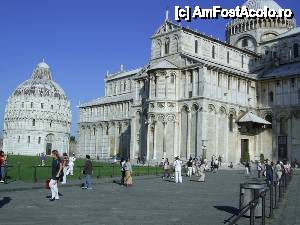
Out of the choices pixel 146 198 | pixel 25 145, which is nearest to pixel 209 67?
pixel 146 198

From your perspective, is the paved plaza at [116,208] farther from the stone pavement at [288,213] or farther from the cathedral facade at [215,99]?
the cathedral facade at [215,99]

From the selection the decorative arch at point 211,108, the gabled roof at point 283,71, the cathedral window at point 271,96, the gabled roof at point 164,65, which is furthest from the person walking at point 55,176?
the cathedral window at point 271,96

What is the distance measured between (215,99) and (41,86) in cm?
9555

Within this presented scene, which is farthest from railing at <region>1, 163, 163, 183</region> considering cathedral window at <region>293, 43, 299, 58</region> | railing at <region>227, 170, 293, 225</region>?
cathedral window at <region>293, 43, 299, 58</region>

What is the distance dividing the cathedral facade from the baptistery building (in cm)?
7559

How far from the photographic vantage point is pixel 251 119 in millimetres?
47031

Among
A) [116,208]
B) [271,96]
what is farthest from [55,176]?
[271,96]

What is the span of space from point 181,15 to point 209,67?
8.41 metres

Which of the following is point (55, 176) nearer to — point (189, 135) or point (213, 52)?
point (189, 135)

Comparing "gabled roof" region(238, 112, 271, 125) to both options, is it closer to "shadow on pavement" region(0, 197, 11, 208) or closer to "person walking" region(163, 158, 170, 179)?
"person walking" region(163, 158, 170, 179)

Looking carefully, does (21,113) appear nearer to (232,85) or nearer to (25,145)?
(25,145)

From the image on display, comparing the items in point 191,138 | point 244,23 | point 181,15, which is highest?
point 244,23

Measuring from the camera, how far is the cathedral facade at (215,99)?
1779 inches

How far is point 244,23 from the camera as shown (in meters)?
62.5
